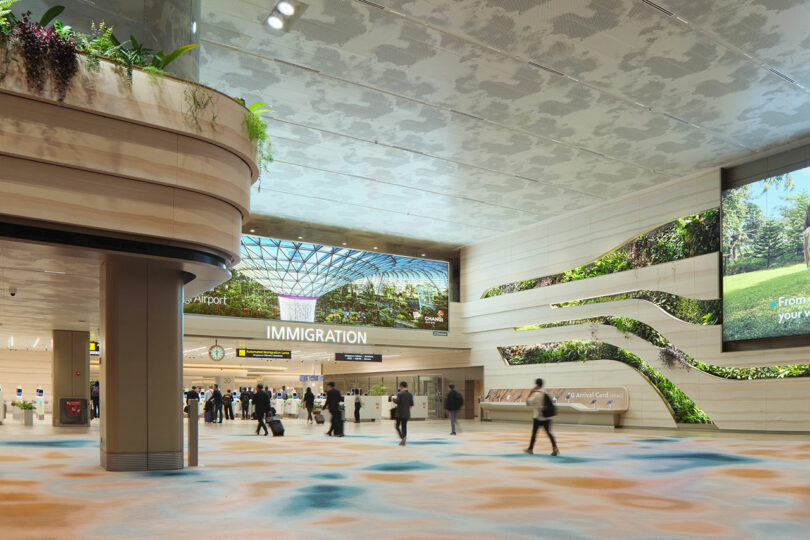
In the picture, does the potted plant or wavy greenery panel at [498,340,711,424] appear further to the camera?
the potted plant

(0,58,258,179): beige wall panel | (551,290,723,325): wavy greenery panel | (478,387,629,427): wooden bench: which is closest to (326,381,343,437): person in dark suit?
(478,387,629,427): wooden bench

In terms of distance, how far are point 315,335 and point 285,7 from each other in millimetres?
15644

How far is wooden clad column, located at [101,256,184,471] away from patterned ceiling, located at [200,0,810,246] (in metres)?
4.80

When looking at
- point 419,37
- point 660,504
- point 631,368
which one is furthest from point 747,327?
point 660,504

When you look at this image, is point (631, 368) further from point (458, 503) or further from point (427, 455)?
point (458, 503)

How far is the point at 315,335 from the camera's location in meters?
25.6

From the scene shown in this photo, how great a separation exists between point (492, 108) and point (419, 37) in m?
3.47

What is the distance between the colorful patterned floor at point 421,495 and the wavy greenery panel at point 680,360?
4.50 meters

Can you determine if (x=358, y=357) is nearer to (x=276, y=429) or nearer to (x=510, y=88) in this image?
(x=276, y=429)

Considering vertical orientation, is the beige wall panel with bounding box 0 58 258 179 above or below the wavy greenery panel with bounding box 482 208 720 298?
above

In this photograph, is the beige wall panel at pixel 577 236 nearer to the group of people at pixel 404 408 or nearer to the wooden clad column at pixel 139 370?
the group of people at pixel 404 408

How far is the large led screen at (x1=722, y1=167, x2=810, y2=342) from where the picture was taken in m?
17.1

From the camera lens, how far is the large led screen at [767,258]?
17.1 meters

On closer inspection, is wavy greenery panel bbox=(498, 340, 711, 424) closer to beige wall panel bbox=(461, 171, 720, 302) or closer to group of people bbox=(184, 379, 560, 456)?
beige wall panel bbox=(461, 171, 720, 302)
